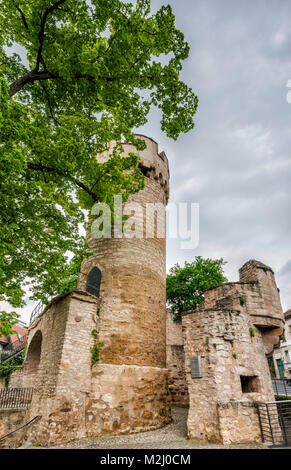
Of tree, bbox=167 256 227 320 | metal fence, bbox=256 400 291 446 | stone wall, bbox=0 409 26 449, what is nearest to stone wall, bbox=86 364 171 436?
stone wall, bbox=0 409 26 449

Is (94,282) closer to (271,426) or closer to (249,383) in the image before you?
(249,383)

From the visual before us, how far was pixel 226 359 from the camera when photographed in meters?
7.63

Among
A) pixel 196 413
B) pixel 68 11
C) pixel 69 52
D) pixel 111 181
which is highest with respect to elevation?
pixel 68 11

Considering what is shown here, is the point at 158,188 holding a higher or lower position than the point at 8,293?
higher

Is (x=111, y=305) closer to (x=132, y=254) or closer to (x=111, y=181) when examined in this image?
(x=132, y=254)

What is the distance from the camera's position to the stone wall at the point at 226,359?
22.7ft

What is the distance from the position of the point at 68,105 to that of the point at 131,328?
8010mm

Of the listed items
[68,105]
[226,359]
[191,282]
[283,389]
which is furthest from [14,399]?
[283,389]

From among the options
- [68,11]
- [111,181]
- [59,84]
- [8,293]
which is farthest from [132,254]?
[68,11]

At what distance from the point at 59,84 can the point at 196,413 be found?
10.4 meters

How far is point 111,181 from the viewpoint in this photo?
26.7 feet

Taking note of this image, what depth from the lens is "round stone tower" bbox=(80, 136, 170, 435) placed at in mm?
8227

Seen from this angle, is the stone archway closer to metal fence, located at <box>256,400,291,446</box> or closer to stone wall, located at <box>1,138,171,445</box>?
stone wall, located at <box>1,138,171,445</box>
